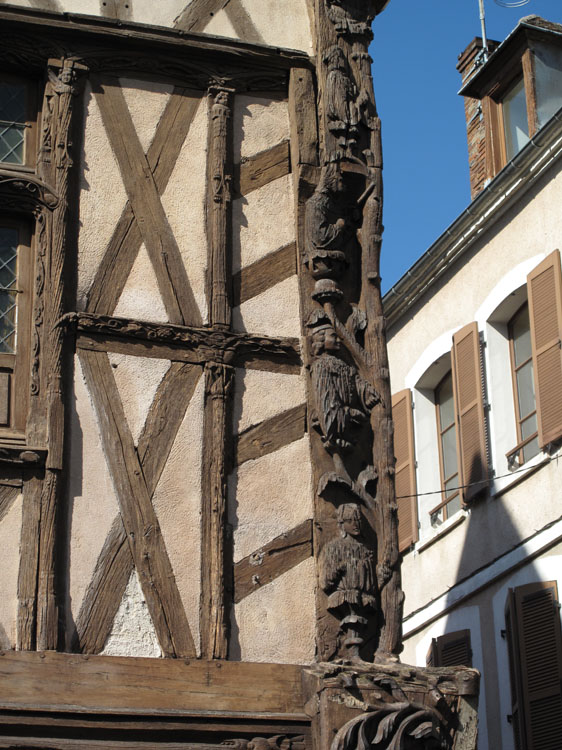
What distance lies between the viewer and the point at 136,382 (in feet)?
22.4

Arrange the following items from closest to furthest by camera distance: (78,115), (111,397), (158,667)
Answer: (158,667), (111,397), (78,115)

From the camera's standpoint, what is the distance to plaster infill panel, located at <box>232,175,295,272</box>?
7.32m

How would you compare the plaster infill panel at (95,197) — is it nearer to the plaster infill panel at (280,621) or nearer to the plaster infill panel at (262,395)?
the plaster infill panel at (262,395)

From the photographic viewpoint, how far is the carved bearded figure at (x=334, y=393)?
6891 mm

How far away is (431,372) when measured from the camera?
42.7 ft

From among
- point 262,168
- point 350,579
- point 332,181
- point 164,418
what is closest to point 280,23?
point 262,168

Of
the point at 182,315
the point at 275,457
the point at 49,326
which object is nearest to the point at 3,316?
the point at 49,326

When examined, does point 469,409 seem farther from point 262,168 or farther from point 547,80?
point 262,168

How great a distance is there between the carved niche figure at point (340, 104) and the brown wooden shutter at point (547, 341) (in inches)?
147

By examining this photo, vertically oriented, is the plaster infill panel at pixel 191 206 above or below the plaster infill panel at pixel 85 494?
above

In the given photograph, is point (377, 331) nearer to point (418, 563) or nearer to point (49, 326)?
point (49, 326)

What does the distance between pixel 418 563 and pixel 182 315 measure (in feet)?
20.1

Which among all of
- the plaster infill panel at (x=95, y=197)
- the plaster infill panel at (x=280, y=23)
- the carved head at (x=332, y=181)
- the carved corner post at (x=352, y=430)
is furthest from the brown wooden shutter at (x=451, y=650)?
the plaster infill panel at (x=95, y=197)

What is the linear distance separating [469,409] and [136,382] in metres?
5.58
